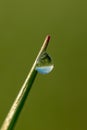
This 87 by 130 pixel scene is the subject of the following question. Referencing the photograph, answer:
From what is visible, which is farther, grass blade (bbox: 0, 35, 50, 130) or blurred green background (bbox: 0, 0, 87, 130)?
blurred green background (bbox: 0, 0, 87, 130)

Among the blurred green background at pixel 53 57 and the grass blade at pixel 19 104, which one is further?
the blurred green background at pixel 53 57

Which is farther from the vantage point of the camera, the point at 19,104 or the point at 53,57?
the point at 53,57

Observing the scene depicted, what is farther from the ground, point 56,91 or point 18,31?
point 18,31

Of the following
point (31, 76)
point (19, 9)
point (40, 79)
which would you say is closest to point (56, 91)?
point (40, 79)

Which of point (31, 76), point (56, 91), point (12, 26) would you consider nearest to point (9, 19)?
point (12, 26)

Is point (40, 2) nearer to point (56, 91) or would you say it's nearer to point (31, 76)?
point (56, 91)

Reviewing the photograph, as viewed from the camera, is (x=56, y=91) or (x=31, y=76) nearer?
(x=31, y=76)

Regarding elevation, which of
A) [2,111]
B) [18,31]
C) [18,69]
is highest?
[18,31]
